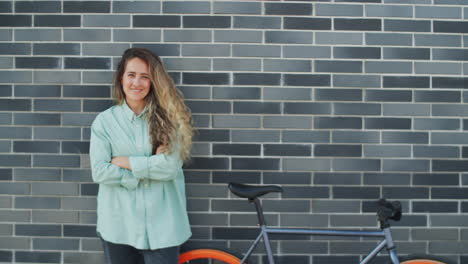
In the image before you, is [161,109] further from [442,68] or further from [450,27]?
[450,27]

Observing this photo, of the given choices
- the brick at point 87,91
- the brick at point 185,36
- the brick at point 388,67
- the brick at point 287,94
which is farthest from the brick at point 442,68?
the brick at point 87,91

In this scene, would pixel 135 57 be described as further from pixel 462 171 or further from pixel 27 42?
pixel 462 171

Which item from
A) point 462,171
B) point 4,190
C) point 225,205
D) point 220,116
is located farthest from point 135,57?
point 462,171

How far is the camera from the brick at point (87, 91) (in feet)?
10.8

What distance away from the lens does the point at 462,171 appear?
3.35 m

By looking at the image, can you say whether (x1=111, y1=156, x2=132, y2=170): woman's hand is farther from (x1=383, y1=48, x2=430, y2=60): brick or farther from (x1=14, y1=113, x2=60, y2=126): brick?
(x1=383, y1=48, x2=430, y2=60): brick

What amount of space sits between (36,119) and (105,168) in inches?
40.8

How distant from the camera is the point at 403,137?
3.32 m

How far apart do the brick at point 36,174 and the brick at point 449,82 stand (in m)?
2.93

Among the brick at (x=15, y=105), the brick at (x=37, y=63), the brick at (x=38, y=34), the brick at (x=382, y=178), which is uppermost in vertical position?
the brick at (x=38, y=34)

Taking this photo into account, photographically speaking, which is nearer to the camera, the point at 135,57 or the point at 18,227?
the point at 135,57

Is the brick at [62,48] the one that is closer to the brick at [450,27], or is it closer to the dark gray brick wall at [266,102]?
the dark gray brick wall at [266,102]

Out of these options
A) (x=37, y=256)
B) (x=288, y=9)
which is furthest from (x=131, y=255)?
(x=288, y=9)

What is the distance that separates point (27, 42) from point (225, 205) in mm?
1945
